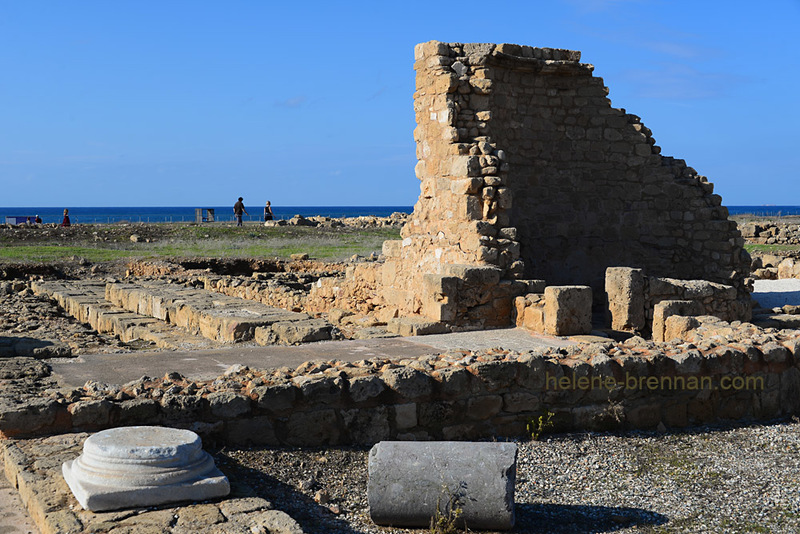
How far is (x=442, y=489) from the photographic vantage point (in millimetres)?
4410

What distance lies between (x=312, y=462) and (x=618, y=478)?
2013 mm

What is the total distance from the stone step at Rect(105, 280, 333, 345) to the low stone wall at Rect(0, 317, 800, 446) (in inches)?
111

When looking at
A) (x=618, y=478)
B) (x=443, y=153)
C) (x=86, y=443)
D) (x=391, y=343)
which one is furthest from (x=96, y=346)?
(x=618, y=478)

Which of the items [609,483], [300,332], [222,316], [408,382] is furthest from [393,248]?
[609,483]

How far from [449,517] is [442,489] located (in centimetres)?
15

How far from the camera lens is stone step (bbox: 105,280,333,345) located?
924cm

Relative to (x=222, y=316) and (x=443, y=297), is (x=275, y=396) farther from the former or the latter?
(x=222, y=316)

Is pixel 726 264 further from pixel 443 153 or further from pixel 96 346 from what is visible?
pixel 96 346

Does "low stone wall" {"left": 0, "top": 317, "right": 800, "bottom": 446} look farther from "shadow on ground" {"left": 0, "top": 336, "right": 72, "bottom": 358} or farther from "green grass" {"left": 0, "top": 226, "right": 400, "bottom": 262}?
"green grass" {"left": 0, "top": 226, "right": 400, "bottom": 262}

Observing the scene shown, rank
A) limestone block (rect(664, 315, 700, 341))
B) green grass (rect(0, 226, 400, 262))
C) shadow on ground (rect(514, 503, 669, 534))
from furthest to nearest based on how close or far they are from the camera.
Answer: green grass (rect(0, 226, 400, 262)), limestone block (rect(664, 315, 700, 341)), shadow on ground (rect(514, 503, 669, 534))

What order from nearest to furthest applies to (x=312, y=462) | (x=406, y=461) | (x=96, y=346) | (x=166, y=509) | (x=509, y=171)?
(x=166, y=509) < (x=406, y=461) < (x=312, y=462) < (x=96, y=346) < (x=509, y=171)

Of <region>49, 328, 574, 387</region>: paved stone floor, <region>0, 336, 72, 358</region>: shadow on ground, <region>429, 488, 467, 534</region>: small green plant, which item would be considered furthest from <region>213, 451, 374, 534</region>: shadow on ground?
<region>0, 336, 72, 358</region>: shadow on ground

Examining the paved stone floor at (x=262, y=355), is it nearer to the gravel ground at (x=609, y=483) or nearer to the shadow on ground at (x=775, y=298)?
the gravel ground at (x=609, y=483)

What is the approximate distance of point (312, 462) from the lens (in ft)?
17.6
